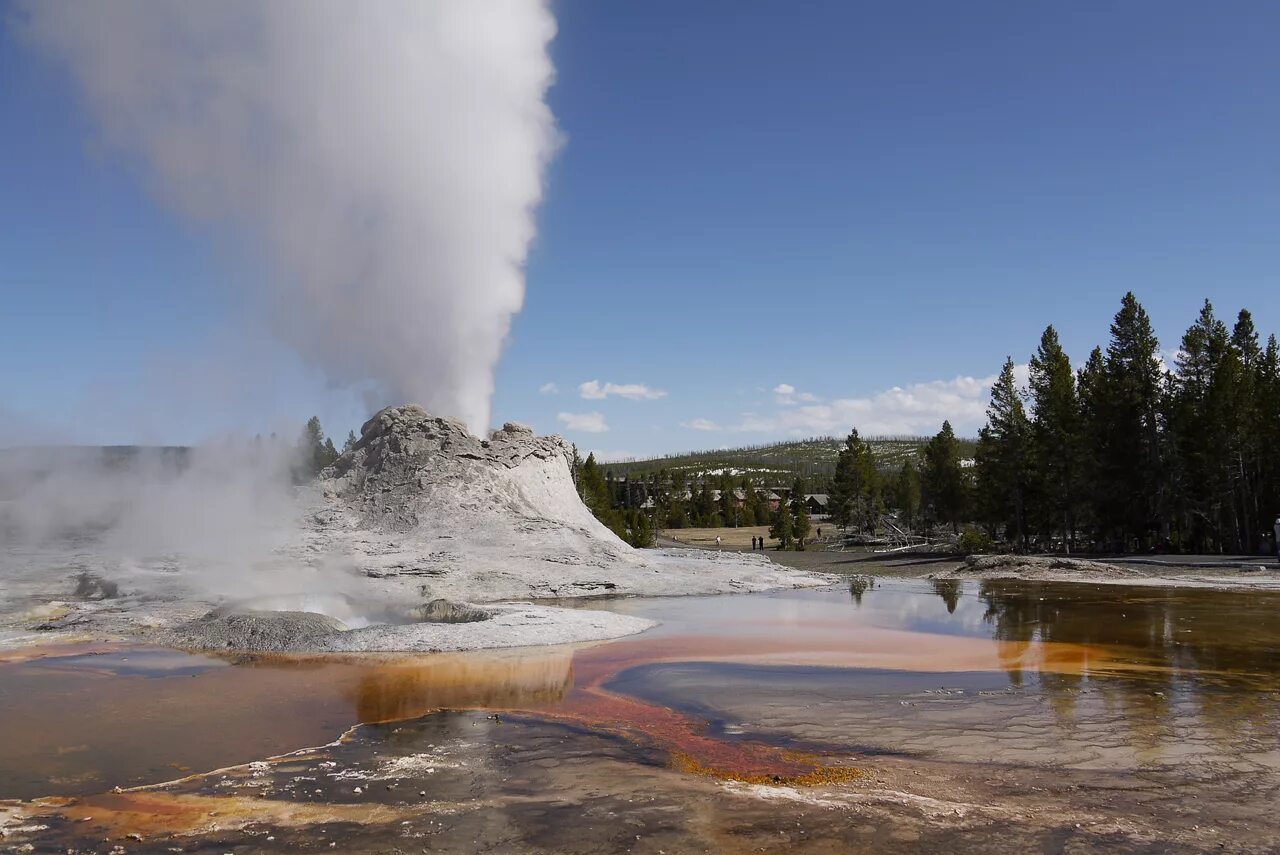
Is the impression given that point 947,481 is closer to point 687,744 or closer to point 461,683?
point 461,683

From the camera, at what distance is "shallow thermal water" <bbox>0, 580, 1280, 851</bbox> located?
287 inches

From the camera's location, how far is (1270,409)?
135 ft

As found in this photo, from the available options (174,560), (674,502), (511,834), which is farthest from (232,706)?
(674,502)

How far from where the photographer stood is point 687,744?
10328 mm

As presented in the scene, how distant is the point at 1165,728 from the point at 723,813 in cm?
631

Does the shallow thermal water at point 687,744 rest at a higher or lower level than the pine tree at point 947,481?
lower

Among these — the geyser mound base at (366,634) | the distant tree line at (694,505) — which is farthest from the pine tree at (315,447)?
the geyser mound base at (366,634)

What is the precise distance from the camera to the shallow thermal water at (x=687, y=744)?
23.9 ft

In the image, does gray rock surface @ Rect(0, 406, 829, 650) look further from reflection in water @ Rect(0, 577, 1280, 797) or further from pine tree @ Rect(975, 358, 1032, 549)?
pine tree @ Rect(975, 358, 1032, 549)

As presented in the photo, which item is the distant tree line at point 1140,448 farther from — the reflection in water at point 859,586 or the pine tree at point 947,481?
the reflection in water at point 859,586

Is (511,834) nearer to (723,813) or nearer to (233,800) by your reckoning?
(723,813)

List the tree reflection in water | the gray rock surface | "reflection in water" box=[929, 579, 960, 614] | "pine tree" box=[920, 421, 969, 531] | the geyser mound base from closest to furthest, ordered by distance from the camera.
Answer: the tree reflection in water < the geyser mound base < the gray rock surface < "reflection in water" box=[929, 579, 960, 614] < "pine tree" box=[920, 421, 969, 531]

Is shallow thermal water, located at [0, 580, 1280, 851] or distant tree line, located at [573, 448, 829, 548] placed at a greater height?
distant tree line, located at [573, 448, 829, 548]

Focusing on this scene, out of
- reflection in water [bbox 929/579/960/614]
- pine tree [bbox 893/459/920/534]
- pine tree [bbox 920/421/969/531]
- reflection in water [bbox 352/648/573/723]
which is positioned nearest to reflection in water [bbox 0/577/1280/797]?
reflection in water [bbox 352/648/573/723]
